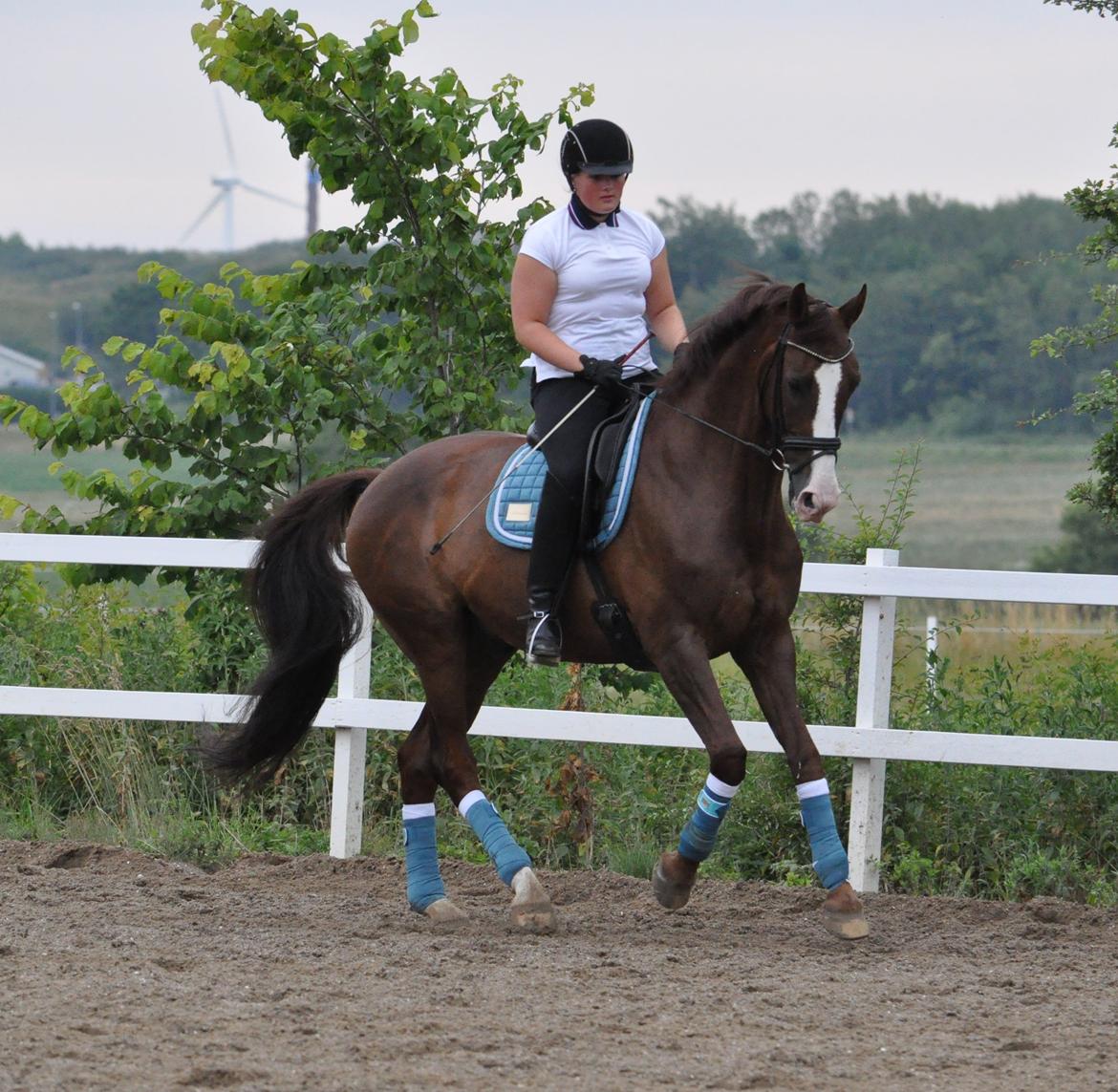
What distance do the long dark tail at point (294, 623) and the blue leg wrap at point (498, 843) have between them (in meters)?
1.08

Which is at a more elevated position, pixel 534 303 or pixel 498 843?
pixel 534 303

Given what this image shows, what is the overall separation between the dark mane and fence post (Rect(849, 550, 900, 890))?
5.37ft

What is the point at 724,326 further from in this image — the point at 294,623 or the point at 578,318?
the point at 294,623

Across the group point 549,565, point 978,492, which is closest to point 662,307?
point 549,565

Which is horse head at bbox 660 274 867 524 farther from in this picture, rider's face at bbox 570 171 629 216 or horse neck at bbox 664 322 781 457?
rider's face at bbox 570 171 629 216

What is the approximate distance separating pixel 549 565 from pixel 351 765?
2253 mm

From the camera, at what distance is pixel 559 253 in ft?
19.5

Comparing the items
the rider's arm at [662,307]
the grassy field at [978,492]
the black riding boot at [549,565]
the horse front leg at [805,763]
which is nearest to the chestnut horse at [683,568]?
the horse front leg at [805,763]

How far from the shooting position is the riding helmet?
19.1 feet

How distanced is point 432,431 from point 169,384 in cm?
151

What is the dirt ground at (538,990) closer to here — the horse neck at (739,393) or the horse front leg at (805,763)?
the horse front leg at (805,763)

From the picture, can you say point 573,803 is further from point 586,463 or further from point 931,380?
point 931,380

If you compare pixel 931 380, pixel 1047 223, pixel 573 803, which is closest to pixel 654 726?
pixel 573 803

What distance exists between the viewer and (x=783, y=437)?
5.43 meters
